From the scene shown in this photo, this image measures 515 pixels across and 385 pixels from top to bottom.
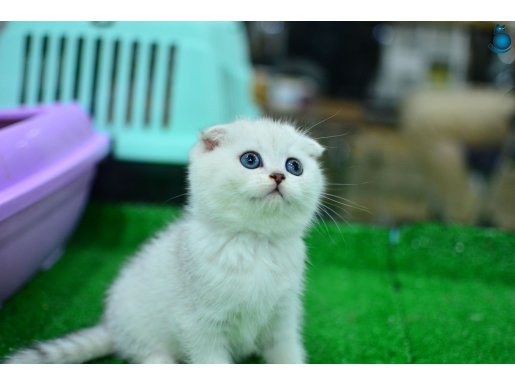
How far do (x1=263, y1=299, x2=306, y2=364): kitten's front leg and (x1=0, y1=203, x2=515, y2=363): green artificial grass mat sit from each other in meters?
0.08

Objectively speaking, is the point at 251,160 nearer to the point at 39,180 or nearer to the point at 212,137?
the point at 212,137

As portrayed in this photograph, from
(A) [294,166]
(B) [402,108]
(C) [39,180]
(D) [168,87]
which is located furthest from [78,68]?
(B) [402,108]

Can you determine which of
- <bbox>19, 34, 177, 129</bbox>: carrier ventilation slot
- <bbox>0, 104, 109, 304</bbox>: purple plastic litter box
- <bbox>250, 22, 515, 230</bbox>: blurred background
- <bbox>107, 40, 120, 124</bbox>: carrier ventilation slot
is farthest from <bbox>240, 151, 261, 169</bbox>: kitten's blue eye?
<bbox>107, 40, 120, 124</bbox>: carrier ventilation slot

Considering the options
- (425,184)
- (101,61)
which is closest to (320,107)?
(425,184)

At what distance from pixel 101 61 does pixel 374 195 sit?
152 cm

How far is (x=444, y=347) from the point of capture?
115cm

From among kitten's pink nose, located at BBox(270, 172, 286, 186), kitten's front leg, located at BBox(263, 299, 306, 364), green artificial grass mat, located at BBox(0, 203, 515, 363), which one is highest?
kitten's pink nose, located at BBox(270, 172, 286, 186)

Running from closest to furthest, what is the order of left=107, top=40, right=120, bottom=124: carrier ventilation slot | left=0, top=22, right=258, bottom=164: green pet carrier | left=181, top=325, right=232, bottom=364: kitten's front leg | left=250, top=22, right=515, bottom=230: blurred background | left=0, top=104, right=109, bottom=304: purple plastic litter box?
left=181, top=325, right=232, bottom=364: kitten's front leg → left=0, top=104, right=109, bottom=304: purple plastic litter box → left=0, top=22, right=258, bottom=164: green pet carrier → left=107, top=40, right=120, bottom=124: carrier ventilation slot → left=250, top=22, right=515, bottom=230: blurred background

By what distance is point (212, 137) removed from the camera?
92 cm

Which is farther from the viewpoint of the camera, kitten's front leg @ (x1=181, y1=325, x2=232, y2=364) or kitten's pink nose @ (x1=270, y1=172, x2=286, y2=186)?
kitten's front leg @ (x1=181, y1=325, x2=232, y2=364)

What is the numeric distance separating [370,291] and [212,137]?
0.82m

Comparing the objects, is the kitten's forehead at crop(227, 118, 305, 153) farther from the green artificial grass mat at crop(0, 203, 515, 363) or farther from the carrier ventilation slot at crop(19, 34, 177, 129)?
the carrier ventilation slot at crop(19, 34, 177, 129)

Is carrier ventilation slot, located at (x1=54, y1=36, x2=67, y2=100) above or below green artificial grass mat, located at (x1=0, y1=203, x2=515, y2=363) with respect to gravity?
above

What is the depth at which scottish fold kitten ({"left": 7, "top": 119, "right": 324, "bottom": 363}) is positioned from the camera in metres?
0.88
